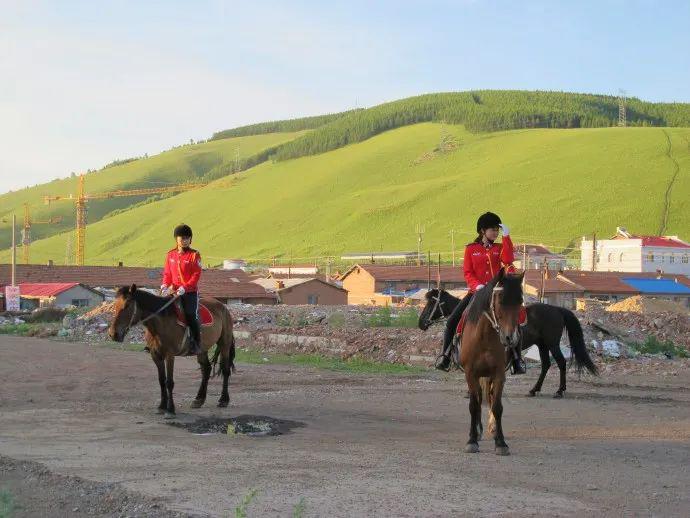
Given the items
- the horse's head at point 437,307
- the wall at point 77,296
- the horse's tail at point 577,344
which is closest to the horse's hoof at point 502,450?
the horse's head at point 437,307

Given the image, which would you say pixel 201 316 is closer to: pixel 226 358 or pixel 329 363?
pixel 226 358

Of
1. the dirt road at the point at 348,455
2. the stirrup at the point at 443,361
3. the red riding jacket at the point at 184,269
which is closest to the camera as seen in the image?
the dirt road at the point at 348,455

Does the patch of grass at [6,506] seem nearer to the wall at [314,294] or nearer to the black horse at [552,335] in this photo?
the black horse at [552,335]

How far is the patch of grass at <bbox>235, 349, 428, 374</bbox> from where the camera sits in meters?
24.0

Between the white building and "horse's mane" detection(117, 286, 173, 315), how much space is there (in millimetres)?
86560

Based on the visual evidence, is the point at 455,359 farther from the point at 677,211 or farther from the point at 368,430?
the point at 677,211

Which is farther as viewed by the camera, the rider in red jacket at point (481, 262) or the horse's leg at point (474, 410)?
the rider in red jacket at point (481, 262)

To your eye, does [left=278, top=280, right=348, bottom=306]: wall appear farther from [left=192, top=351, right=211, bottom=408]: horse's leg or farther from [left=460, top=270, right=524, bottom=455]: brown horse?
[left=460, top=270, right=524, bottom=455]: brown horse

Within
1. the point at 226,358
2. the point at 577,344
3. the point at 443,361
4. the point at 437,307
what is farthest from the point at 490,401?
the point at 577,344

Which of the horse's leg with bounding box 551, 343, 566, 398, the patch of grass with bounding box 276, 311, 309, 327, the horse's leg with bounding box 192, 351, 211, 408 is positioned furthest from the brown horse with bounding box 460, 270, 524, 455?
the patch of grass with bounding box 276, 311, 309, 327

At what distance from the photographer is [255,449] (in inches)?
421

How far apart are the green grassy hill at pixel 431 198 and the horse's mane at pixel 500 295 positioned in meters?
109

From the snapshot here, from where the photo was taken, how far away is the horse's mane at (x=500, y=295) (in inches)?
409

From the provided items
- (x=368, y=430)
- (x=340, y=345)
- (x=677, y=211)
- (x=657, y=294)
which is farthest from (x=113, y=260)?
(x=368, y=430)
